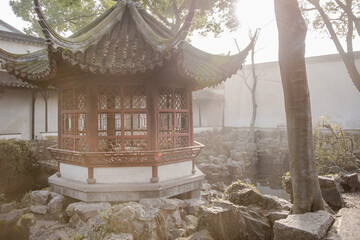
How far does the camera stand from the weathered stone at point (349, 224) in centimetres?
324

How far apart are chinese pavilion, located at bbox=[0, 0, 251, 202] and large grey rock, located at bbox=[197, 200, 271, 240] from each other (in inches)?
103

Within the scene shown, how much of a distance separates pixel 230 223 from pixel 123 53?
176 inches

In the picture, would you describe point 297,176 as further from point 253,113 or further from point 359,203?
point 253,113

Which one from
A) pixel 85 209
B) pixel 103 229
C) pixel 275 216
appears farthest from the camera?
pixel 85 209

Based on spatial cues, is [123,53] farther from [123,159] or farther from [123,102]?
[123,159]

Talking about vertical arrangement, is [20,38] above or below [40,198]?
above

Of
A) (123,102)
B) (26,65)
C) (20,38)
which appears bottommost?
(123,102)

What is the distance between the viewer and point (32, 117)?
1430cm

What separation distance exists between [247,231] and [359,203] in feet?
9.52

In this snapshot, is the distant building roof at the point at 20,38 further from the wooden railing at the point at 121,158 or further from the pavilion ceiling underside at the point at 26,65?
the wooden railing at the point at 121,158

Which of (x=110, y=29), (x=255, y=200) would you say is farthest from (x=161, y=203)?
(x=110, y=29)

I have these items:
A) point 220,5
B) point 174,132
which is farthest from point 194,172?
point 220,5

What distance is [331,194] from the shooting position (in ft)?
15.4

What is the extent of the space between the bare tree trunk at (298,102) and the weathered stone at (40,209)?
19.2 ft
